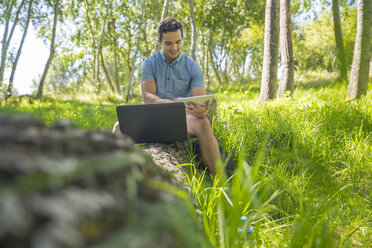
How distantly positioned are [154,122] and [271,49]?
430cm

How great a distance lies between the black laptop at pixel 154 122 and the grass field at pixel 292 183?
0.47m

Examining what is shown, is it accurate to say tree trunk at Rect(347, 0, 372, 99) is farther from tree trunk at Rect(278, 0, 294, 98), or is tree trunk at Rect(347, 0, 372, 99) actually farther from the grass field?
the grass field

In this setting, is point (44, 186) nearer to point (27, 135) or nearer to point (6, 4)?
point (27, 135)

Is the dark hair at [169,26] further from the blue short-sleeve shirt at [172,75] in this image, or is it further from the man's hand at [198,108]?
the man's hand at [198,108]

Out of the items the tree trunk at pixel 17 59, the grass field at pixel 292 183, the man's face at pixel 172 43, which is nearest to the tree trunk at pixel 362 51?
the grass field at pixel 292 183

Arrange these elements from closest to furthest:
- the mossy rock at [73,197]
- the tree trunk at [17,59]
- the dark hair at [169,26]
A: the mossy rock at [73,197] → the dark hair at [169,26] → the tree trunk at [17,59]

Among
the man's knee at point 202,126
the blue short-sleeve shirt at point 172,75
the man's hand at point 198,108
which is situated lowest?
the man's knee at point 202,126

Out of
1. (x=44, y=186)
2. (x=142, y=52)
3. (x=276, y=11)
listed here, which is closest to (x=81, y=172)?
(x=44, y=186)

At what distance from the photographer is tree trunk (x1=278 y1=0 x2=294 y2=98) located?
5625 millimetres

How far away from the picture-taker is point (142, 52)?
24750 mm

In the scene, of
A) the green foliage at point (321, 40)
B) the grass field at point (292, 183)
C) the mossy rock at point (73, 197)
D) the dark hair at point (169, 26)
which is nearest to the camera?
the mossy rock at point (73, 197)

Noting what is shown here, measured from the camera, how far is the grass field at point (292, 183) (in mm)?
980

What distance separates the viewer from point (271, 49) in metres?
5.53

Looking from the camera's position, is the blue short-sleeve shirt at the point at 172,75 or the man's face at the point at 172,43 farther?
the blue short-sleeve shirt at the point at 172,75
